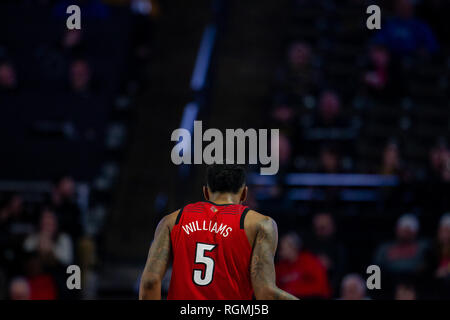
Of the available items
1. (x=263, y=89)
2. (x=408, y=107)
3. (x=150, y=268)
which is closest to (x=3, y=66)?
(x=263, y=89)

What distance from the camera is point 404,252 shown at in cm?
727

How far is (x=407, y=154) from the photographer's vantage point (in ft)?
30.9

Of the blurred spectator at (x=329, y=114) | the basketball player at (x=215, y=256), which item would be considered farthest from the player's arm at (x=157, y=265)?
the blurred spectator at (x=329, y=114)

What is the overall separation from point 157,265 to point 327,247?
13.7ft

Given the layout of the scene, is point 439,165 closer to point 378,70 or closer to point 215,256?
point 378,70

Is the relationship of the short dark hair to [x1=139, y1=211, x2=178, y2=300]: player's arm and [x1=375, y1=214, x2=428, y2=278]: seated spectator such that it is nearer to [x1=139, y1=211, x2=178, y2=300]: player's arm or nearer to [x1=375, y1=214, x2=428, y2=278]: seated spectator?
[x1=139, y1=211, x2=178, y2=300]: player's arm

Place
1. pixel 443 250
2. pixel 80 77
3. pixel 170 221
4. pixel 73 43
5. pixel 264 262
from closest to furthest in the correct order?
pixel 264 262
pixel 170 221
pixel 443 250
pixel 80 77
pixel 73 43

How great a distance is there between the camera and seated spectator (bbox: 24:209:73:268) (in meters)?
7.32

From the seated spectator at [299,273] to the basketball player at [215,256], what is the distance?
3.49 m

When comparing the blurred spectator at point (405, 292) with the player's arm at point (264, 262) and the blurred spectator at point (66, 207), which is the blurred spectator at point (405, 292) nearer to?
the player's arm at point (264, 262)

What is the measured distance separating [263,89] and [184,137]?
250 cm

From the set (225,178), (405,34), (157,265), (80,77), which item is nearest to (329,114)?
(405,34)
